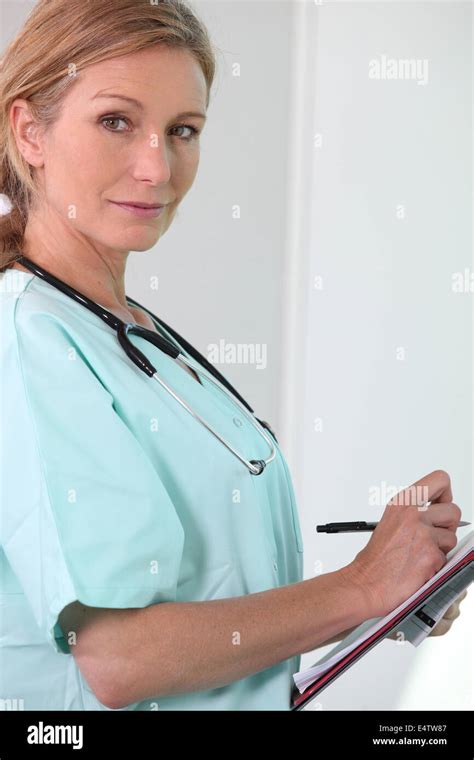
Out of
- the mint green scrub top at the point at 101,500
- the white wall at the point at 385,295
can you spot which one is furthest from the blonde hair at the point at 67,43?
the white wall at the point at 385,295

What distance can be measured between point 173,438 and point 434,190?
1085 mm

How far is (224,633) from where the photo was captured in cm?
71

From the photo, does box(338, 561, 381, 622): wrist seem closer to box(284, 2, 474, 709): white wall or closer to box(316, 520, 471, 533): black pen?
box(316, 520, 471, 533): black pen

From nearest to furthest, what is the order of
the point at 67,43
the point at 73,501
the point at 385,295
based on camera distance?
the point at 73,501 → the point at 67,43 → the point at 385,295

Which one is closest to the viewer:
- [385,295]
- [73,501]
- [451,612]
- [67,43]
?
[73,501]

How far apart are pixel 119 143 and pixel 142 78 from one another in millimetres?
59

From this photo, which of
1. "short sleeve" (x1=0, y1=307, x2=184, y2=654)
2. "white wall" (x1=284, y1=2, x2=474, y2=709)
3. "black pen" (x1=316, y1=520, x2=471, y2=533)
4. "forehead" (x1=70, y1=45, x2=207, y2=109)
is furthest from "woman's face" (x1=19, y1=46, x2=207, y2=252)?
"white wall" (x1=284, y1=2, x2=474, y2=709)

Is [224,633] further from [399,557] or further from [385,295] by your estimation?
[385,295]

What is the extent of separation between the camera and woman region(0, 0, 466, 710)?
0.69m

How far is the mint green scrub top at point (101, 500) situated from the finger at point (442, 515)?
0.49 ft

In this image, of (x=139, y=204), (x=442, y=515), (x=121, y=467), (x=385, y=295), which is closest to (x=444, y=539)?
(x=442, y=515)

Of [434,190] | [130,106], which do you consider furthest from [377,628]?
[434,190]

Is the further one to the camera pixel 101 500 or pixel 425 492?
pixel 425 492

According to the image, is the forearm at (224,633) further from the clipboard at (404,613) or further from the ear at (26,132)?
the ear at (26,132)
